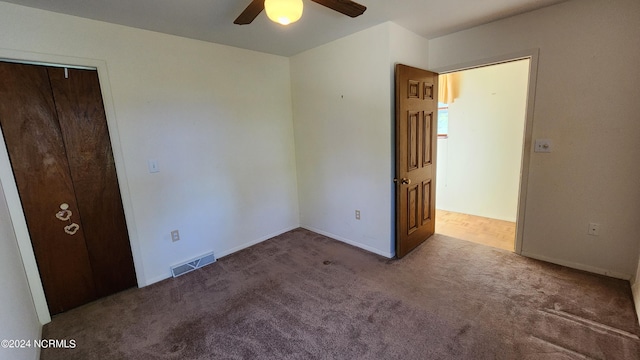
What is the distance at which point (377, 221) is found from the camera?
288 centimetres

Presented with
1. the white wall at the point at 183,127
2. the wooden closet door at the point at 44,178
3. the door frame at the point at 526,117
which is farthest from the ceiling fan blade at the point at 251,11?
the door frame at the point at 526,117

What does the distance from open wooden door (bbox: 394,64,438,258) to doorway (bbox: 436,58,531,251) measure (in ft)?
2.34

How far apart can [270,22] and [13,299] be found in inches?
103

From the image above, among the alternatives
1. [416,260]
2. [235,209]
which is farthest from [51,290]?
[416,260]

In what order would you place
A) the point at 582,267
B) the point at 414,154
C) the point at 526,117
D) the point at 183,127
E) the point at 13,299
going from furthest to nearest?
the point at 414,154, the point at 183,127, the point at 526,117, the point at 582,267, the point at 13,299

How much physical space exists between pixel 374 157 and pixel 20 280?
9.70 feet

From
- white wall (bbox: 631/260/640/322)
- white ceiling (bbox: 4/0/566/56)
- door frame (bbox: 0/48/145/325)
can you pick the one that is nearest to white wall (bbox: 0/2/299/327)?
door frame (bbox: 0/48/145/325)

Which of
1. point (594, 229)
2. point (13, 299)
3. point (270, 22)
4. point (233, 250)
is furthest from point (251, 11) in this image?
point (594, 229)

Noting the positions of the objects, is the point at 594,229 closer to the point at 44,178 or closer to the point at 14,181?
the point at 44,178

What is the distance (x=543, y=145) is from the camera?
2453 millimetres

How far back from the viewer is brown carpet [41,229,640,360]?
1660 mm

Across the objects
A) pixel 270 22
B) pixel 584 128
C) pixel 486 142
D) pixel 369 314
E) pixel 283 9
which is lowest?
pixel 369 314

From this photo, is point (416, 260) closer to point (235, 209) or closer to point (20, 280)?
point (235, 209)

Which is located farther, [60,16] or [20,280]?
[60,16]
